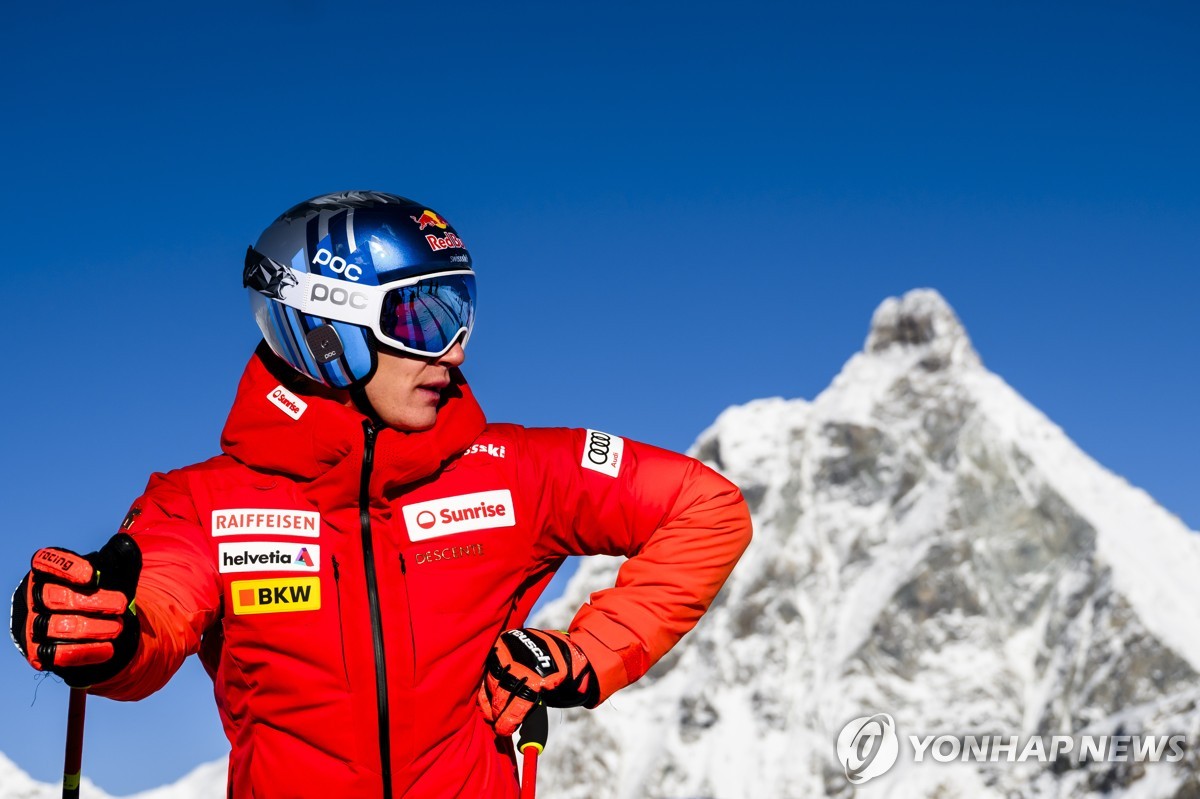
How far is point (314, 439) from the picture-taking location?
15.6 feet

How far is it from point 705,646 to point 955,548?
35.8 m

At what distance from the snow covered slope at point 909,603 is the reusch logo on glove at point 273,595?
138 meters

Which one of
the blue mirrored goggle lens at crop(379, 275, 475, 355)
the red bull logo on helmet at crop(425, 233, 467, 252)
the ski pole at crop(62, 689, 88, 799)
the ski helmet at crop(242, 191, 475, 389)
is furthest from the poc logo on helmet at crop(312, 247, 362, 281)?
the ski pole at crop(62, 689, 88, 799)

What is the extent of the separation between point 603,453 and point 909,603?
165 meters

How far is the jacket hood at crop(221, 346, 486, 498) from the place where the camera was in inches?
187

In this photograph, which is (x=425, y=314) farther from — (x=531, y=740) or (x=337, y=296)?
(x=531, y=740)

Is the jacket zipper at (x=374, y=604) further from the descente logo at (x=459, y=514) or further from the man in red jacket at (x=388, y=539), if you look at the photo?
the descente logo at (x=459, y=514)

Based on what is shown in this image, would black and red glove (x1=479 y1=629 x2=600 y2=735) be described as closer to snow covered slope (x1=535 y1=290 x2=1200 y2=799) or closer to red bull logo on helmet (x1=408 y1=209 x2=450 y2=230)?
red bull logo on helmet (x1=408 y1=209 x2=450 y2=230)

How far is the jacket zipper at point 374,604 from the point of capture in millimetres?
4664

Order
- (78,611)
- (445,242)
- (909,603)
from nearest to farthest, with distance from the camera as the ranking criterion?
1. (78,611)
2. (445,242)
3. (909,603)

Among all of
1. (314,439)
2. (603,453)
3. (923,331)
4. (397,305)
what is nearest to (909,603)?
(923,331)

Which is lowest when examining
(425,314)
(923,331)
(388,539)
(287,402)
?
(388,539)

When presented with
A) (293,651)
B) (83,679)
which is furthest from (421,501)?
(83,679)

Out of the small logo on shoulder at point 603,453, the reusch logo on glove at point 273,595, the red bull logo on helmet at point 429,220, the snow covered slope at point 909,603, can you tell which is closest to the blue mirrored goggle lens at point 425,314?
the red bull logo on helmet at point 429,220
